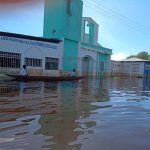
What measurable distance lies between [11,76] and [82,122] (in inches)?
800

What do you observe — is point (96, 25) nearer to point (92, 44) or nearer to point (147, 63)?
point (92, 44)

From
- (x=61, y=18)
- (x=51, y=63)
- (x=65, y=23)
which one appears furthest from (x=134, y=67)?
(x=61, y=18)

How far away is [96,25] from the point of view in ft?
148

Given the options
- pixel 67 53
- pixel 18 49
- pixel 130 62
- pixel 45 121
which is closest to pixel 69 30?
pixel 67 53

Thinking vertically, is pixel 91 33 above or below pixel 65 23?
above

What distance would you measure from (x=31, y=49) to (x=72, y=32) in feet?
22.4

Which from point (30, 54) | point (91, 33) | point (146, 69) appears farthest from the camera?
point (146, 69)

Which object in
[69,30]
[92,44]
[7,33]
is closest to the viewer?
[7,33]

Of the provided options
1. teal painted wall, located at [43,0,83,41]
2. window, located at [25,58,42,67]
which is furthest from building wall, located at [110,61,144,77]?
window, located at [25,58,42,67]

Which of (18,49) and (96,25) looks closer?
(18,49)

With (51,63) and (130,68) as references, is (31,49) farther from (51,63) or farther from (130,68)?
(130,68)

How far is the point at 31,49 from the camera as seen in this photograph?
3294 centimetres

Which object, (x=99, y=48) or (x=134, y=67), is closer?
(x=99, y=48)

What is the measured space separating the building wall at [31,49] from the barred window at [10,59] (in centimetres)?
31
